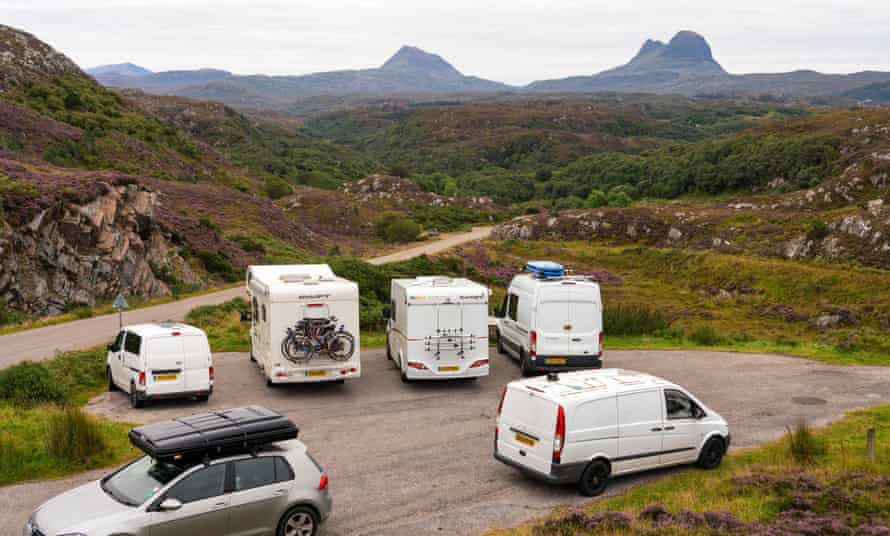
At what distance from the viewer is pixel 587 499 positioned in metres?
14.1

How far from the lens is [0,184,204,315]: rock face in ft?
115

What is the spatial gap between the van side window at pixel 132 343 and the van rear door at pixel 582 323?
11457mm

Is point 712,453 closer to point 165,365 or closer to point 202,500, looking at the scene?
point 202,500

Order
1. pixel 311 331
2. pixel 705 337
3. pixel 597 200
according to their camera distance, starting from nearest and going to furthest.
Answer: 1. pixel 311 331
2. pixel 705 337
3. pixel 597 200

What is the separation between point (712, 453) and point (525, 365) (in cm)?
824

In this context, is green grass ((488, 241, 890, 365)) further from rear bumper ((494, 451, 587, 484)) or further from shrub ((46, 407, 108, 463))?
shrub ((46, 407, 108, 463))

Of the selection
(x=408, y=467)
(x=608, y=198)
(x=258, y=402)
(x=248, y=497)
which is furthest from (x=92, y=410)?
(x=608, y=198)

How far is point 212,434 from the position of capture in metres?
11.5

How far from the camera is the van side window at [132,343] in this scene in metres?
20.1

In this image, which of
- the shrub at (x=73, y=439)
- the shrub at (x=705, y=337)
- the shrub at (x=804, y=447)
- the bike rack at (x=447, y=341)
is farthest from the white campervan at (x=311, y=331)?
the shrub at (x=705, y=337)

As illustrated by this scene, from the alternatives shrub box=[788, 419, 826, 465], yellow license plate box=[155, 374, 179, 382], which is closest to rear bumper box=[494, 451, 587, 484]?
shrub box=[788, 419, 826, 465]

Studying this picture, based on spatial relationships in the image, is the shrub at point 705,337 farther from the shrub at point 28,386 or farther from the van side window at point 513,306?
the shrub at point 28,386

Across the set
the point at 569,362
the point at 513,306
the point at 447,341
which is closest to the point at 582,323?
the point at 569,362

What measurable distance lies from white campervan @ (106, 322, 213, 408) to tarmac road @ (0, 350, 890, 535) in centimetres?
47
